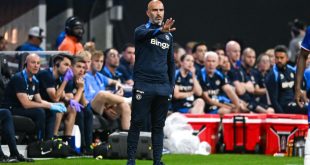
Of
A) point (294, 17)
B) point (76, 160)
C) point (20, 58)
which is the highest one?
point (294, 17)

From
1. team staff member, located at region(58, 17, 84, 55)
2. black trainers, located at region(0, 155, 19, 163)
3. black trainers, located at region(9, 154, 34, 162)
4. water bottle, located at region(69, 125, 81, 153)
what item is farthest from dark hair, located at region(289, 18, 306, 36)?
black trainers, located at region(0, 155, 19, 163)

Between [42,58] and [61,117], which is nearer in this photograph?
[61,117]

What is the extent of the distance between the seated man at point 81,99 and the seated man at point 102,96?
0.29m

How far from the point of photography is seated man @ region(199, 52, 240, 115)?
19.0 meters

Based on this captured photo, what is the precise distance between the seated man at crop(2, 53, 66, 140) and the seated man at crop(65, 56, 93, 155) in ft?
2.39

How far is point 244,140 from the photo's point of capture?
1831cm

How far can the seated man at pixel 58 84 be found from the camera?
16016mm

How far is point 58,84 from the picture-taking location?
1633 centimetres

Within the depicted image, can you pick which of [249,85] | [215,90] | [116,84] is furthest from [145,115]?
[249,85]

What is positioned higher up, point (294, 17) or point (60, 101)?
point (294, 17)

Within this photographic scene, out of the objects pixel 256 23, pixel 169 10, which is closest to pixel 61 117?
pixel 169 10

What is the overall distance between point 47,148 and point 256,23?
1065 cm

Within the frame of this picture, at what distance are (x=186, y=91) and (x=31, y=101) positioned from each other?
12.7 feet

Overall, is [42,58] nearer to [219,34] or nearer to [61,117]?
[61,117]
